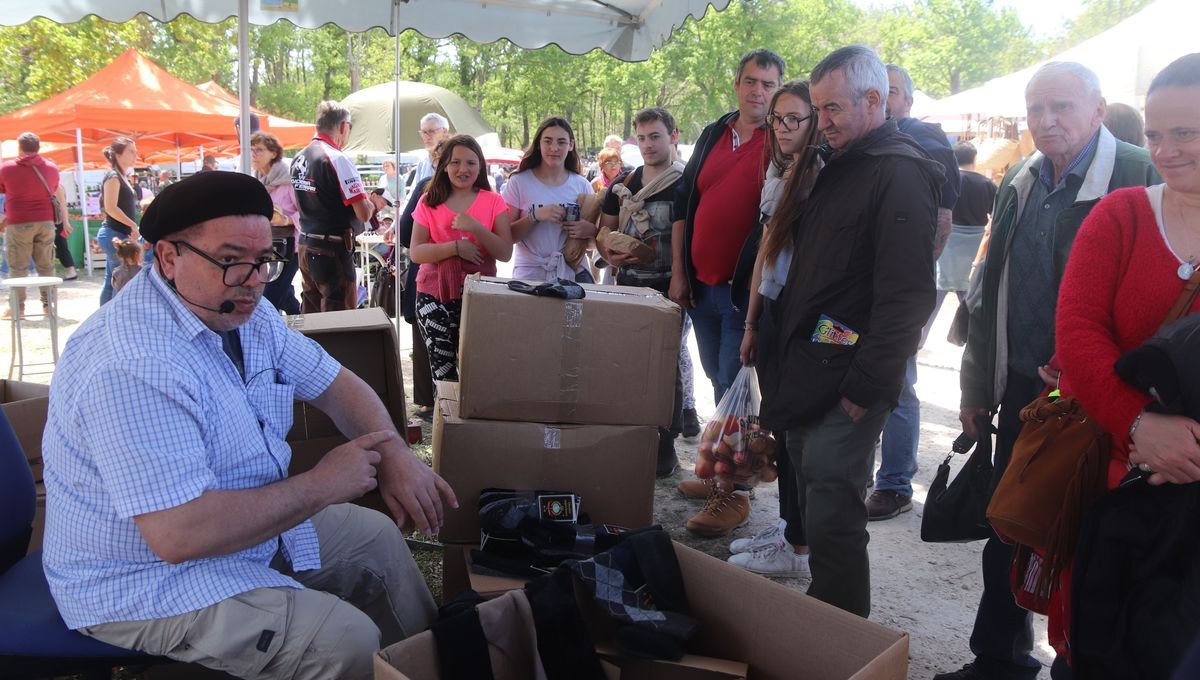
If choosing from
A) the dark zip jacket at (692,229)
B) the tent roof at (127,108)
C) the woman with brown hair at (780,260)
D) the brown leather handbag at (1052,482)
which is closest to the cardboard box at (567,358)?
the woman with brown hair at (780,260)

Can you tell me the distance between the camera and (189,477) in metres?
1.62

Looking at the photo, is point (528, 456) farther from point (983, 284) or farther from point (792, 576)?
point (983, 284)

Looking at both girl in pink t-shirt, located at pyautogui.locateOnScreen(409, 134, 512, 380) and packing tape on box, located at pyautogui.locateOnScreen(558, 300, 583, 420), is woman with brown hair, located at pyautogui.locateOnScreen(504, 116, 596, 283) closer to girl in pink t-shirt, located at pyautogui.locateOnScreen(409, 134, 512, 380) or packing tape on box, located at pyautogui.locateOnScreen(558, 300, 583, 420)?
girl in pink t-shirt, located at pyautogui.locateOnScreen(409, 134, 512, 380)

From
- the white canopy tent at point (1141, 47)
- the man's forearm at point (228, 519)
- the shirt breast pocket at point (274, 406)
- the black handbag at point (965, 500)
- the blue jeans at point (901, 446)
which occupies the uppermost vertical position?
the white canopy tent at point (1141, 47)

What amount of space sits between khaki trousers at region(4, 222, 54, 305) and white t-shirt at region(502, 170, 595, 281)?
25.7 ft

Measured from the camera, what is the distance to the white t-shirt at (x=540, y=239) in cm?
479

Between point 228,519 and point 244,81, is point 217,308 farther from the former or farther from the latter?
point 244,81

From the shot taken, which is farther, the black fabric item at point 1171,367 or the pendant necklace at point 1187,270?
the pendant necklace at point 1187,270

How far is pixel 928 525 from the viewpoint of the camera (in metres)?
2.53

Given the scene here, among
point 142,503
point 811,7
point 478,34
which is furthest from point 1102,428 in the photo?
point 811,7

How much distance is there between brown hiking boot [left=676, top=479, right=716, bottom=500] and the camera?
408 centimetres

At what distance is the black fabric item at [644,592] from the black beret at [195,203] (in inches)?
42.3

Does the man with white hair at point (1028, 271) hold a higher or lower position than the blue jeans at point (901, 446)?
higher

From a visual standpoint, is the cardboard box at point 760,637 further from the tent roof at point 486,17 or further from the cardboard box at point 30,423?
the tent roof at point 486,17
